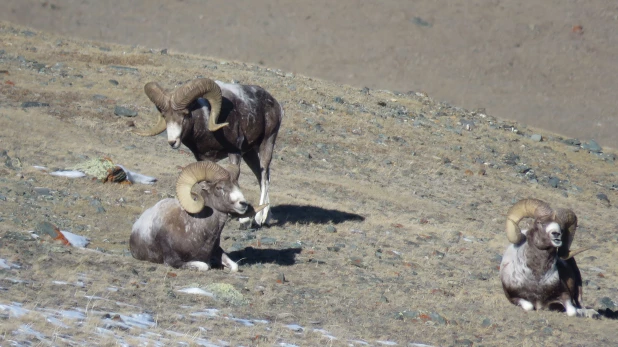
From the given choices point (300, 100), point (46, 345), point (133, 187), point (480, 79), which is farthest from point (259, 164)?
point (480, 79)

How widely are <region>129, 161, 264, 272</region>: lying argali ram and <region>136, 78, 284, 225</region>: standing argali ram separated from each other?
279 cm

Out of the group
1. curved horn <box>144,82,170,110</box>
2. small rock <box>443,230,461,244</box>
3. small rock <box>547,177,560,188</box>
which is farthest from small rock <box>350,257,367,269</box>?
small rock <box>547,177,560,188</box>

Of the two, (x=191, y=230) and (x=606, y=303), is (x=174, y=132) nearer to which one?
(x=191, y=230)

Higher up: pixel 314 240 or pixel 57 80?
pixel 57 80

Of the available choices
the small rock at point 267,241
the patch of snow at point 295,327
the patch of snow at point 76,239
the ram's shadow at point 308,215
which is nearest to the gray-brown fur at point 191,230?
the patch of snow at point 76,239

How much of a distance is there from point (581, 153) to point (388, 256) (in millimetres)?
17985

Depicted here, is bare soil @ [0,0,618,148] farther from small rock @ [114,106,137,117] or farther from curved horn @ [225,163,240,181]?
curved horn @ [225,163,240,181]

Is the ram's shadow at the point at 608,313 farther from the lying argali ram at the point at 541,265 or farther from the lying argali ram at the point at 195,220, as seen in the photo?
the lying argali ram at the point at 195,220

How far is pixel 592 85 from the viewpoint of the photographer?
55.6 m

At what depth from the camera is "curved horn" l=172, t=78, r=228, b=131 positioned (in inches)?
653

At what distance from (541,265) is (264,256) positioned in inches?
164

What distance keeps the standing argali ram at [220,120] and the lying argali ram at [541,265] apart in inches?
202

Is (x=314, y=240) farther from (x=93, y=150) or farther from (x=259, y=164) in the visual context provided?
(x=93, y=150)

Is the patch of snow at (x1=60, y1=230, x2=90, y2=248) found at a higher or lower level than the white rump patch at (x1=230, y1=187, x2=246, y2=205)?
lower
